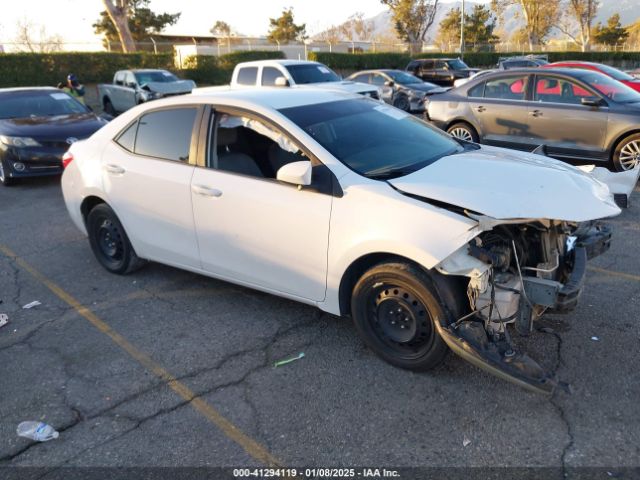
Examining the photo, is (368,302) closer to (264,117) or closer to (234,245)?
(234,245)

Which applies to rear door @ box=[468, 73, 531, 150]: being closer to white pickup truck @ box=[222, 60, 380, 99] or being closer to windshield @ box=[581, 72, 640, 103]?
windshield @ box=[581, 72, 640, 103]

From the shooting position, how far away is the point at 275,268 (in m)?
3.93

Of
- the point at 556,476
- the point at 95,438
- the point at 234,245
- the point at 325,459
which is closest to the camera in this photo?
the point at 556,476

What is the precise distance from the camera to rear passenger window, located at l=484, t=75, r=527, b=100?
8773mm

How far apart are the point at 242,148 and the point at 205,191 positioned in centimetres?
46

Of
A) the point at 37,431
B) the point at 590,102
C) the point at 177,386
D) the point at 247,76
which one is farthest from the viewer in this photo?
the point at 247,76

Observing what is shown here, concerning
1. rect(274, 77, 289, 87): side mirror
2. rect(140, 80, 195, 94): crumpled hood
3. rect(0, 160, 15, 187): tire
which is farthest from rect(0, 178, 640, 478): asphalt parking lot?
rect(140, 80, 195, 94): crumpled hood

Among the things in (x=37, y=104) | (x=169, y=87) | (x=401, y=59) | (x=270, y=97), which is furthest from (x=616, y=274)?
(x=401, y=59)

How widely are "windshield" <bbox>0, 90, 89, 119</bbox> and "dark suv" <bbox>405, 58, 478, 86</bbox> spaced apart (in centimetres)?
1689

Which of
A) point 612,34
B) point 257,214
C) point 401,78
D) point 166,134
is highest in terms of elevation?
point 612,34

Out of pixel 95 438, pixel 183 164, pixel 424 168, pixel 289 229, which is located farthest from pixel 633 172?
pixel 95 438

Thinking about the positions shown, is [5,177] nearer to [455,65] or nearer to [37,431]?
[37,431]

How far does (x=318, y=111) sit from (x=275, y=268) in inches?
49.2

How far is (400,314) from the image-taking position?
344 centimetres
